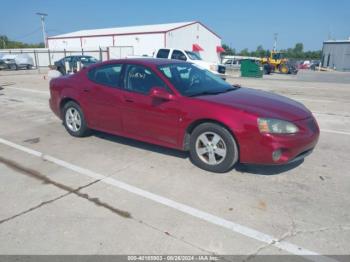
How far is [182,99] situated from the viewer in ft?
14.1

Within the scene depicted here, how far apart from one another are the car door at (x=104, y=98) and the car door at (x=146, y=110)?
0.58 feet

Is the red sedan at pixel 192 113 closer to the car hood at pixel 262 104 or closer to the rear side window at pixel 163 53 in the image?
the car hood at pixel 262 104

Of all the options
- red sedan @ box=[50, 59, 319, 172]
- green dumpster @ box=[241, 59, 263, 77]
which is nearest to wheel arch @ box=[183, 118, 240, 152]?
red sedan @ box=[50, 59, 319, 172]

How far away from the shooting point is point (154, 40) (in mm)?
37812

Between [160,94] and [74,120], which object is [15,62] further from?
[160,94]

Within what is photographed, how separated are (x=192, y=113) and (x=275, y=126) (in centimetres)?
110

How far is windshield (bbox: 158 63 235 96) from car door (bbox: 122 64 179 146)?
209mm

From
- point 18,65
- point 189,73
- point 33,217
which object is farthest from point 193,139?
point 18,65

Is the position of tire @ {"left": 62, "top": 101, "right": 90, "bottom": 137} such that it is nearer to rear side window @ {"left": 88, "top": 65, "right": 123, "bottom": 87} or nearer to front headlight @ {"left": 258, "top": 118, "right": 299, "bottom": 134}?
rear side window @ {"left": 88, "top": 65, "right": 123, "bottom": 87}

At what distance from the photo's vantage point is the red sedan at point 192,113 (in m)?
3.84

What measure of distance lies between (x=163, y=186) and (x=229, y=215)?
0.99 metres

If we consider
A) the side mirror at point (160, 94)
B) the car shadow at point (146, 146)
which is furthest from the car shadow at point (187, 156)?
the side mirror at point (160, 94)

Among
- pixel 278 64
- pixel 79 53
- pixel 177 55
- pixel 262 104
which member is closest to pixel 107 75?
pixel 262 104

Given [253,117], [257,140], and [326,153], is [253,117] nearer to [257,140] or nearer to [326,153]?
[257,140]
